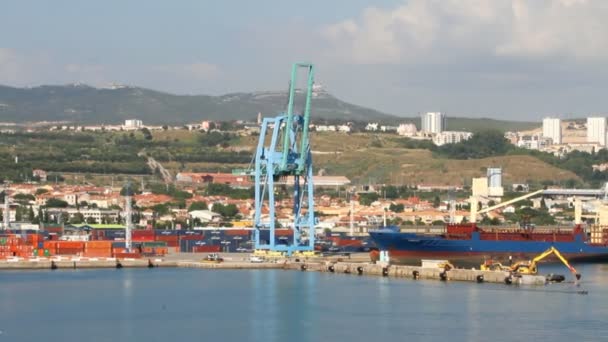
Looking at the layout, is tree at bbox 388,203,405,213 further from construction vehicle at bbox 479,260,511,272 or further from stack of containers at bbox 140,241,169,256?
construction vehicle at bbox 479,260,511,272

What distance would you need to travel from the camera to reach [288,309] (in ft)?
152

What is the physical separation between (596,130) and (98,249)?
129010 mm

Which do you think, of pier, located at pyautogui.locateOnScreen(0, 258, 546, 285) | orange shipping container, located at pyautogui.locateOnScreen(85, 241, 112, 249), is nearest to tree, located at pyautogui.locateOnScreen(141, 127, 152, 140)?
orange shipping container, located at pyautogui.locateOnScreen(85, 241, 112, 249)

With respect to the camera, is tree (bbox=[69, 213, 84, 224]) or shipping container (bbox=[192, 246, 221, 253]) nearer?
shipping container (bbox=[192, 246, 221, 253])

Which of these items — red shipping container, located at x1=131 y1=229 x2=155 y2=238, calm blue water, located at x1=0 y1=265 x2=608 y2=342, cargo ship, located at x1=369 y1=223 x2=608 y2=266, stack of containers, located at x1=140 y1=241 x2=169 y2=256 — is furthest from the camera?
red shipping container, located at x1=131 y1=229 x2=155 y2=238

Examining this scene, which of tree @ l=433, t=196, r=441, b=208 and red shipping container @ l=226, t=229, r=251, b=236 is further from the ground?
tree @ l=433, t=196, r=441, b=208

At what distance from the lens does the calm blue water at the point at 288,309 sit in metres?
40.5

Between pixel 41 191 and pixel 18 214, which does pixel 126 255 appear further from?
pixel 41 191

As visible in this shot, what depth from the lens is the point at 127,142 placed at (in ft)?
472

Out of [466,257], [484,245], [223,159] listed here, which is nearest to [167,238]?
[466,257]

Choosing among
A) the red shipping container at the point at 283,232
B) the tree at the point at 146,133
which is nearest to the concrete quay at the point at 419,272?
the red shipping container at the point at 283,232

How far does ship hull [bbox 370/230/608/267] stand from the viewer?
220ft

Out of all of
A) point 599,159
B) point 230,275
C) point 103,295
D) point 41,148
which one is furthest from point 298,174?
point 599,159

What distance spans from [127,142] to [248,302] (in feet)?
318
